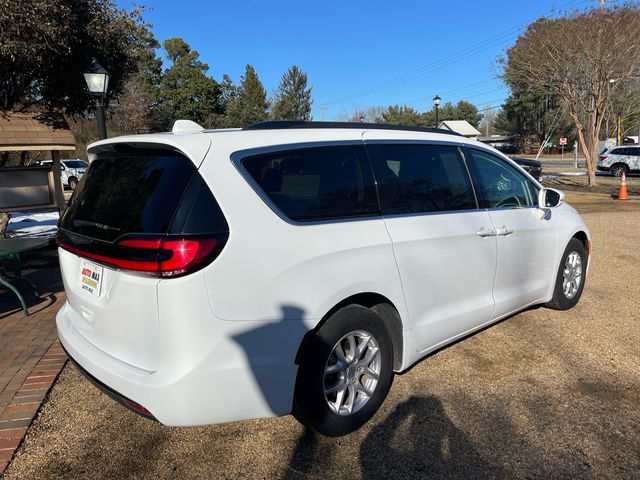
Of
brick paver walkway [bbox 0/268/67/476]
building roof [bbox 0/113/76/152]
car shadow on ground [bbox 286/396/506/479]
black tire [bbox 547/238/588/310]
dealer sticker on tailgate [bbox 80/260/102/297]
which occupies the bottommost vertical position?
car shadow on ground [bbox 286/396/506/479]

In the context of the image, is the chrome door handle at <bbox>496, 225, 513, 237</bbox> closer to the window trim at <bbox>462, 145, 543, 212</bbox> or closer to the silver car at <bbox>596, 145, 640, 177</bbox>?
the window trim at <bbox>462, 145, 543, 212</bbox>

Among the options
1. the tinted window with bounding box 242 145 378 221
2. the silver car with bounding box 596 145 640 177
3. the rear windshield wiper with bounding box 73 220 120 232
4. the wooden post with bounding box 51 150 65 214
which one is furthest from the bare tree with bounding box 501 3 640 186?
the rear windshield wiper with bounding box 73 220 120 232

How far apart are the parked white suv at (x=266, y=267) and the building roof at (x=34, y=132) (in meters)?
7.01

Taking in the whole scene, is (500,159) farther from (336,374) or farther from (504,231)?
(336,374)

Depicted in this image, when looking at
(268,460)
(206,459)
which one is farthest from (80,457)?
(268,460)

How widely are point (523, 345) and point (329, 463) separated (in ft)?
7.29

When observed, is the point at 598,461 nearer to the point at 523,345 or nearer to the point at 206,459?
the point at 523,345

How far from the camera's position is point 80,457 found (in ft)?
8.84

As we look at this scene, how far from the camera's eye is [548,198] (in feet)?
14.3

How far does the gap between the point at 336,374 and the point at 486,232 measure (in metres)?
1.59

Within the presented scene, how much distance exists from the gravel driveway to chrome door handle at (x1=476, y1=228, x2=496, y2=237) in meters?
1.01

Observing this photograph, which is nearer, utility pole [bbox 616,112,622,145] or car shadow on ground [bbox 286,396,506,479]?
car shadow on ground [bbox 286,396,506,479]

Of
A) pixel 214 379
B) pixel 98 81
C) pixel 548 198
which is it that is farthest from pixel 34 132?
pixel 548 198

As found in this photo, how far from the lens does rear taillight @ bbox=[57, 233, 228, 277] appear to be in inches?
84.9
